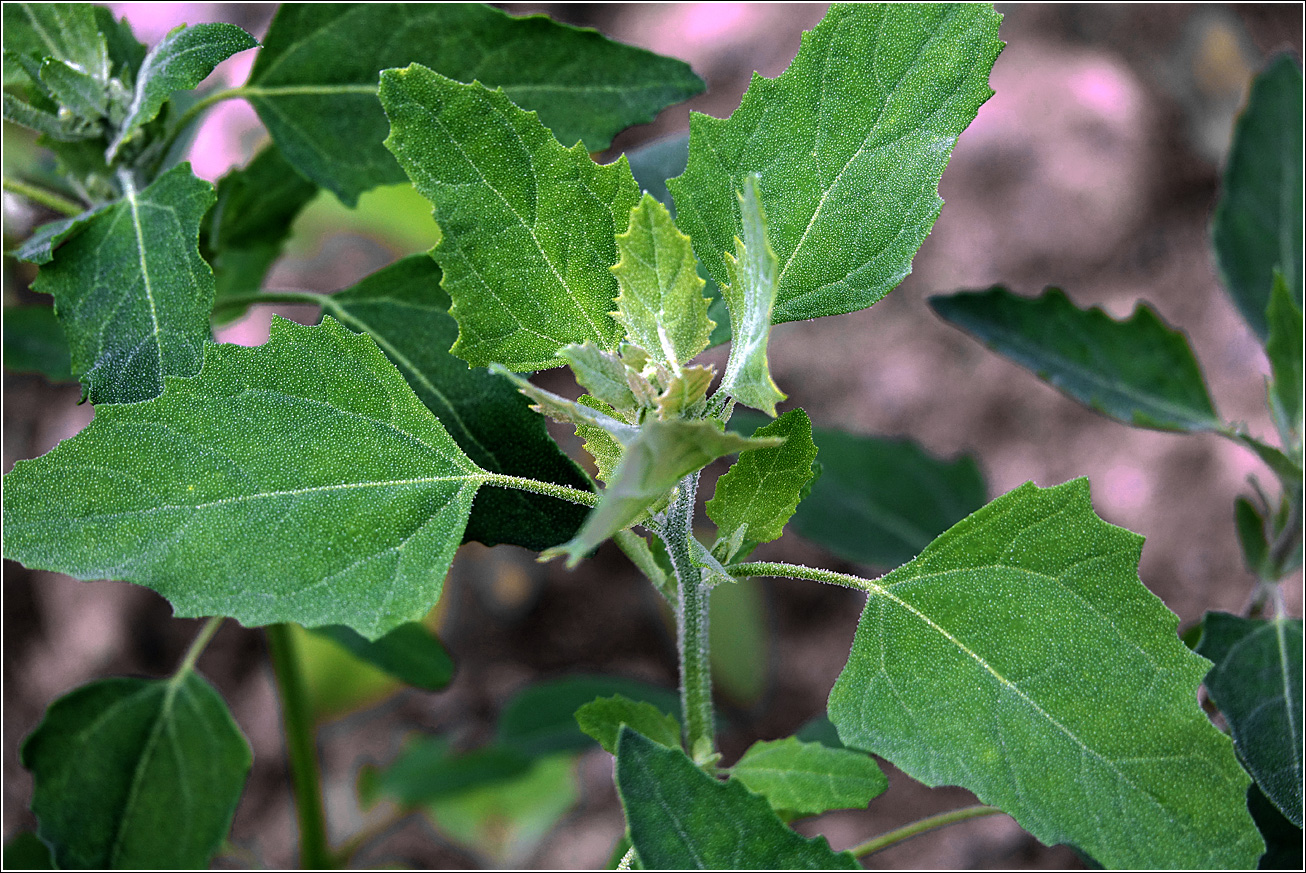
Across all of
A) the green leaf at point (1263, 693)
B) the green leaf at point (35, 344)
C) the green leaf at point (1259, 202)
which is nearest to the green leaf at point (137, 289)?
the green leaf at point (35, 344)

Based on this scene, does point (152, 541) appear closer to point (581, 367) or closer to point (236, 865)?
point (581, 367)

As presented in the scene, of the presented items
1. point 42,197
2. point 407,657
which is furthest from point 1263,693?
point 42,197

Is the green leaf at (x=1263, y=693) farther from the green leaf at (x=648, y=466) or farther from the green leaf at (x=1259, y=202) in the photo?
the green leaf at (x=648, y=466)

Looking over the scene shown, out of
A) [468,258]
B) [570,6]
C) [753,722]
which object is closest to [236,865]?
[753,722]

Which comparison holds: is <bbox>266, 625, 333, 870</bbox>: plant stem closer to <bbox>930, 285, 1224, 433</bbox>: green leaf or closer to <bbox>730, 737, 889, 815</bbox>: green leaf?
<bbox>730, 737, 889, 815</bbox>: green leaf

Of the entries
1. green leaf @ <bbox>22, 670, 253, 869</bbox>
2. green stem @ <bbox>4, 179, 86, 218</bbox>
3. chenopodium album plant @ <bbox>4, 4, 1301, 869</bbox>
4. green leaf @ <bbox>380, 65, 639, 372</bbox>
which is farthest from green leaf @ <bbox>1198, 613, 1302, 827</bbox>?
green stem @ <bbox>4, 179, 86, 218</bbox>

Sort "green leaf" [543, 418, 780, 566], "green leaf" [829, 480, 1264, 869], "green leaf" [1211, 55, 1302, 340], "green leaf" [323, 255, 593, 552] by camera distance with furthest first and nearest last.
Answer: "green leaf" [1211, 55, 1302, 340] → "green leaf" [323, 255, 593, 552] → "green leaf" [829, 480, 1264, 869] → "green leaf" [543, 418, 780, 566]

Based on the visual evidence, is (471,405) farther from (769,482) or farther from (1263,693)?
(1263,693)
